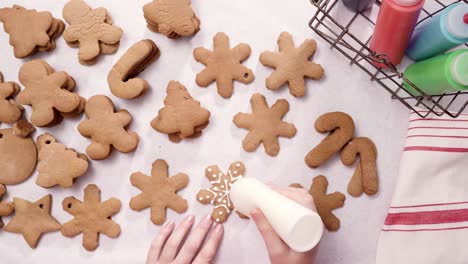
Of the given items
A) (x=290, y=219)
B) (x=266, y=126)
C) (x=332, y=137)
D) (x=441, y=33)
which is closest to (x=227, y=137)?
(x=266, y=126)

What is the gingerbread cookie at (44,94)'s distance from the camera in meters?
0.85

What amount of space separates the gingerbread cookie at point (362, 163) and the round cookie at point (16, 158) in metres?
→ 0.57

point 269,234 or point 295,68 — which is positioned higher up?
point 295,68

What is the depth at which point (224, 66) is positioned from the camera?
2.84 ft

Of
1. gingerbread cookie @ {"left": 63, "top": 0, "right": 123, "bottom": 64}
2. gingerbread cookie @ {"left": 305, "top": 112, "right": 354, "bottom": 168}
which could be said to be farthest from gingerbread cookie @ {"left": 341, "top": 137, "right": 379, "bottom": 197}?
gingerbread cookie @ {"left": 63, "top": 0, "right": 123, "bottom": 64}

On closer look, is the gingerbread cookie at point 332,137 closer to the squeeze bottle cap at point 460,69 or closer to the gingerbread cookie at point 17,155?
the squeeze bottle cap at point 460,69

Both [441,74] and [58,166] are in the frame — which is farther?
[58,166]

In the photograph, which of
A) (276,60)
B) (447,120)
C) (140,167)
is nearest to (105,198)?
(140,167)

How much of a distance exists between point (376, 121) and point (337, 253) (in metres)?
0.25

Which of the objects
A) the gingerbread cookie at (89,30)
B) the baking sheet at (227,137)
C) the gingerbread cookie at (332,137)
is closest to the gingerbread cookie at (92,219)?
the baking sheet at (227,137)

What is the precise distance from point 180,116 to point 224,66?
0.12 metres

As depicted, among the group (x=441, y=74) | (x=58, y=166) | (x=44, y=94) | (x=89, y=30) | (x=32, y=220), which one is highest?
(x=441, y=74)

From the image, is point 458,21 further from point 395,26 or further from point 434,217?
point 434,217

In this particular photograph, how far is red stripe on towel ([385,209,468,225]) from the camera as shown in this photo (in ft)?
2.69
